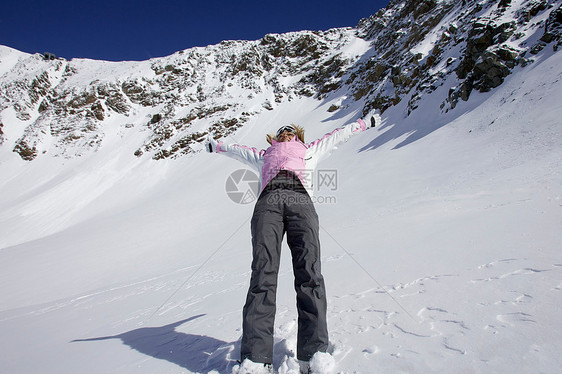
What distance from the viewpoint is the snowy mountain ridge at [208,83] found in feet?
118

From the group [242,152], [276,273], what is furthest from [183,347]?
[242,152]

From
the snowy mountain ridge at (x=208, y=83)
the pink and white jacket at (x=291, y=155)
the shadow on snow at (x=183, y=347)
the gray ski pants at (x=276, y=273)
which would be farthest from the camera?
the snowy mountain ridge at (x=208, y=83)

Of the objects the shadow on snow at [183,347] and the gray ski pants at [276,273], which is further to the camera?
the shadow on snow at [183,347]

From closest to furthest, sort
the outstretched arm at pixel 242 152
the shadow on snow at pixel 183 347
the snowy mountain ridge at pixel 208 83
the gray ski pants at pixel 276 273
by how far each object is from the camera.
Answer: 1. the gray ski pants at pixel 276 273
2. the shadow on snow at pixel 183 347
3. the outstretched arm at pixel 242 152
4. the snowy mountain ridge at pixel 208 83

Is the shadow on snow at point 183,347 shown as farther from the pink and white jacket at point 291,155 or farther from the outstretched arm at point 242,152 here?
the outstretched arm at point 242,152

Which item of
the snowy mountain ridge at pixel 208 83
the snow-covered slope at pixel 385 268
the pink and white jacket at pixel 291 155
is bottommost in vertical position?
the snow-covered slope at pixel 385 268

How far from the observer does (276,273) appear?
2080mm

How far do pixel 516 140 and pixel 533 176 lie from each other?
409 cm

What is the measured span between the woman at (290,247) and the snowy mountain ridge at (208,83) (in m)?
27.0

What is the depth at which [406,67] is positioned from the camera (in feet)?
94.8

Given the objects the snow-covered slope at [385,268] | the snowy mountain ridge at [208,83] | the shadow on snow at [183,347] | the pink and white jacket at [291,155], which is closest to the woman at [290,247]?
the pink and white jacket at [291,155]

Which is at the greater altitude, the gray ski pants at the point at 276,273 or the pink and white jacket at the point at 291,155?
the pink and white jacket at the point at 291,155

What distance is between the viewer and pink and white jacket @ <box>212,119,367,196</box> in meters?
2.73

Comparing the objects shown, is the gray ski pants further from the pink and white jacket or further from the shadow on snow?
the shadow on snow
